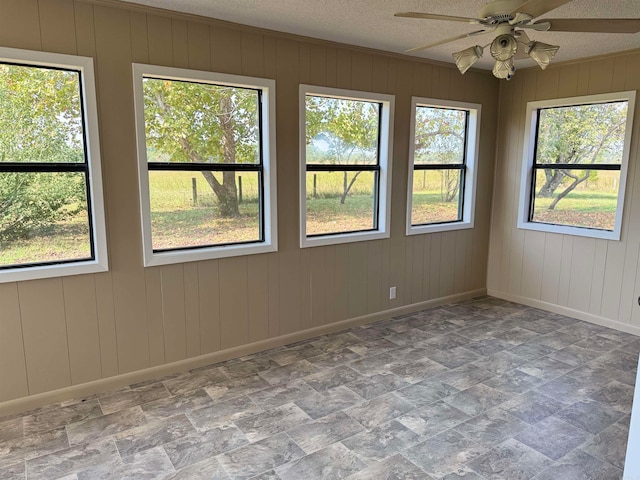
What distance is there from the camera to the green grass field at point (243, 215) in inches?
114

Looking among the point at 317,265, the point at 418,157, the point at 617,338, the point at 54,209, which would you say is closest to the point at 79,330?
the point at 54,209

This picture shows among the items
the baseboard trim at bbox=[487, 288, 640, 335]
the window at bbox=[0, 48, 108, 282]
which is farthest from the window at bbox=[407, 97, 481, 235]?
the window at bbox=[0, 48, 108, 282]

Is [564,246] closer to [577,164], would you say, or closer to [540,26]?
[577,164]

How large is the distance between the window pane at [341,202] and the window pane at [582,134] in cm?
199

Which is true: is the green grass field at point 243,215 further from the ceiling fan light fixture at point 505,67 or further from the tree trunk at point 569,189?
the ceiling fan light fixture at point 505,67

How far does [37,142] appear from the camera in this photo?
2.75 metres

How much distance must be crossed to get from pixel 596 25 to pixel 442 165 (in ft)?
8.51

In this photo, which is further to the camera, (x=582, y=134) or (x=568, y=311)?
(x=568, y=311)

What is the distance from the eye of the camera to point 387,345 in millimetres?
3943

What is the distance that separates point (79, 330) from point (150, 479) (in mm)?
1231

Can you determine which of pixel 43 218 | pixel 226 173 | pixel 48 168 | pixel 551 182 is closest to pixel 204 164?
pixel 226 173

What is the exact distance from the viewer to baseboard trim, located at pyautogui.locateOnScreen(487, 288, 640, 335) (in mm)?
4277

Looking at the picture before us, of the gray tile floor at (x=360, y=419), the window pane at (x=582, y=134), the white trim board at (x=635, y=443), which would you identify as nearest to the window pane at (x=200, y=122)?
the gray tile floor at (x=360, y=419)

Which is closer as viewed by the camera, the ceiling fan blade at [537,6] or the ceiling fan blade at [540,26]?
the ceiling fan blade at [537,6]
